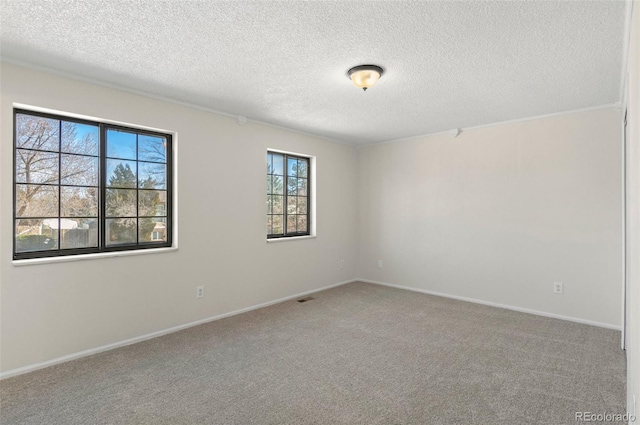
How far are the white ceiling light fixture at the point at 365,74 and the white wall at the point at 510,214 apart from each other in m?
2.54

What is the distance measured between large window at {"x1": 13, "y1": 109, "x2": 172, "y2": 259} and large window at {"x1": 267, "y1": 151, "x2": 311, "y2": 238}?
149cm

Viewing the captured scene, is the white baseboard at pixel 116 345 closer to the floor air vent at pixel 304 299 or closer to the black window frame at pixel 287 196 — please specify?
the floor air vent at pixel 304 299

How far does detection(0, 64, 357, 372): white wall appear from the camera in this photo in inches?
107

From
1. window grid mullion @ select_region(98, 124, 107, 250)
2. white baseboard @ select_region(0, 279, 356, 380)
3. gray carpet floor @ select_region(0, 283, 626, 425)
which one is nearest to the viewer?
gray carpet floor @ select_region(0, 283, 626, 425)

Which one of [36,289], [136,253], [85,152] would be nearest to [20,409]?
[36,289]

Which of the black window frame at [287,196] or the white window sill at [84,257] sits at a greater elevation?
A: the black window frame at [287,196]

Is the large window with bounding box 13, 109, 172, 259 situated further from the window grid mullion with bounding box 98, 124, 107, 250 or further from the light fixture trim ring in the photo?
the light fixture trim ring

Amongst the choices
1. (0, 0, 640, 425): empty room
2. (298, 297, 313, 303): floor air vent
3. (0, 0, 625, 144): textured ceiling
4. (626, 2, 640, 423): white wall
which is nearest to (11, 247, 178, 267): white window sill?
(0, 0, 640, 425): empty room

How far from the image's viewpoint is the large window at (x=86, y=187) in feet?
9.34

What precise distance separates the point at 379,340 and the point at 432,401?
3.54 feet

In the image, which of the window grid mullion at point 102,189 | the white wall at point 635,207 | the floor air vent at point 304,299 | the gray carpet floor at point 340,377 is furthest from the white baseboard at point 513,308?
the window grid mullion at point 102,189

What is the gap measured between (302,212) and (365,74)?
2.87 meters

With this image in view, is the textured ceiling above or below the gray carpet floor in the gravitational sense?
above

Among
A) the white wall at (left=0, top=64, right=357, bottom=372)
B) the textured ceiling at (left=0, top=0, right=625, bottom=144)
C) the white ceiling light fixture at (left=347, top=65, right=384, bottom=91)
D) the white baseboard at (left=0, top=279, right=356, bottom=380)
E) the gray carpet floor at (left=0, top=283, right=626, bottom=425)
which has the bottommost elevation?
the gray carpet floor at (left=0, top=283, right=626, bottom=425)
